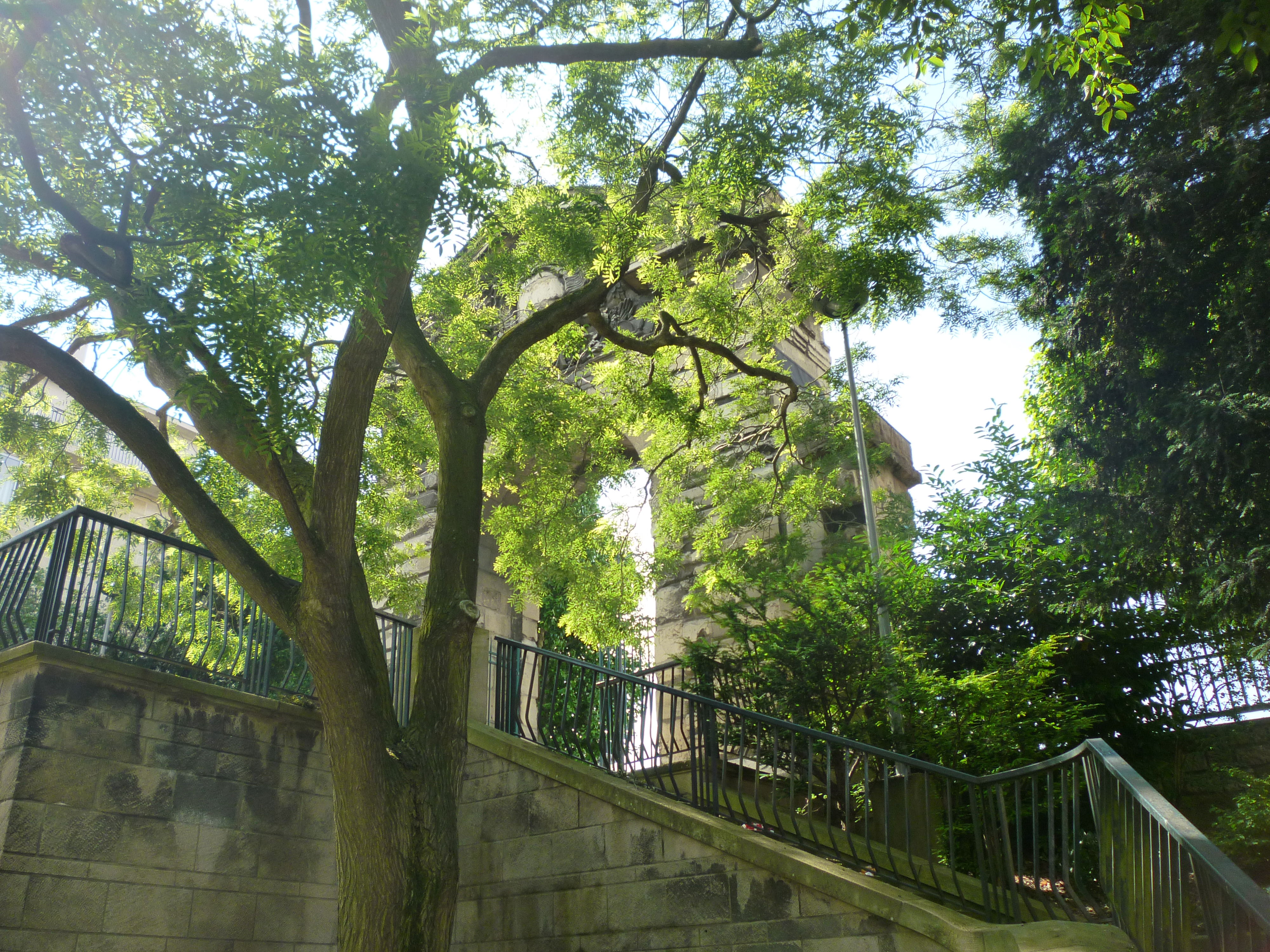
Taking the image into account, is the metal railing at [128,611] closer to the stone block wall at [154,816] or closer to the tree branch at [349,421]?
the stone block wall at [154,816]

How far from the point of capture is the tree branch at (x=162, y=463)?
5.75 m

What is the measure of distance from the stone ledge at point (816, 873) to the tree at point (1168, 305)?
3316 mm

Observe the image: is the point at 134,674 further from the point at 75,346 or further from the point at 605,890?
the point at 75,346

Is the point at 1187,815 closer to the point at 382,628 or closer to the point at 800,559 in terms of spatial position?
the point at 800,559

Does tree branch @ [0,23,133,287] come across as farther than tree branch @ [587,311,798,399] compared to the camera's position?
No

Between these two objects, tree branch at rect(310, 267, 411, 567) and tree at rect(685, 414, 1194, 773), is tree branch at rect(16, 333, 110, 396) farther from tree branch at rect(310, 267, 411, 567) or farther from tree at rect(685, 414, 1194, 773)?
tree at rect(685, 414, 1194, 773)

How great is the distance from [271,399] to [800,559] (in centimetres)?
667

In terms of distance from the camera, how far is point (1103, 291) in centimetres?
753

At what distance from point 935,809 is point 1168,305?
182 inches

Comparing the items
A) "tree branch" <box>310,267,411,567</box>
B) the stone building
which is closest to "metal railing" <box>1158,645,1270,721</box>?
the stone building

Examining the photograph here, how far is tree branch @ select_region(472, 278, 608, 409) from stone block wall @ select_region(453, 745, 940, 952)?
3.15 metres

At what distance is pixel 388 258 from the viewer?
19.1 feet

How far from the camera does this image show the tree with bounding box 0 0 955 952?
5680mm

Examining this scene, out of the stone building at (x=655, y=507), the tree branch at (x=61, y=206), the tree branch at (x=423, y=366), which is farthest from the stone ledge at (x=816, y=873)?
the tree branch at (x=61, y=206)
